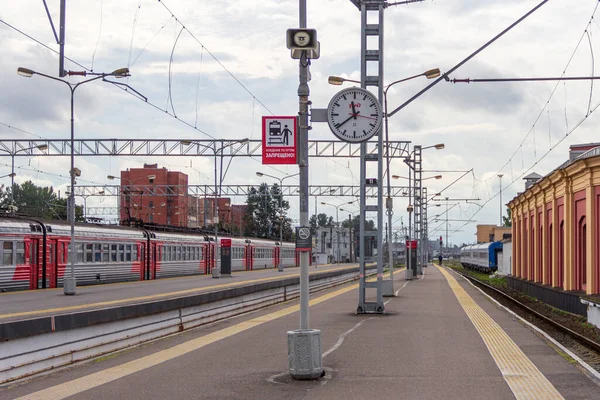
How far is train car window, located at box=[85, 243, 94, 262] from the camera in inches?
1375

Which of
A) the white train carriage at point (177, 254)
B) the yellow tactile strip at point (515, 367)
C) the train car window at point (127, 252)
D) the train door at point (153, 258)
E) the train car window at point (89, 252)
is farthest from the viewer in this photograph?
the white train carriage at point (177, 254)

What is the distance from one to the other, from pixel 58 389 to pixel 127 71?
689 inches

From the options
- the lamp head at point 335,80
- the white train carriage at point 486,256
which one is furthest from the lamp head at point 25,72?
the white train carriage at point 486,256

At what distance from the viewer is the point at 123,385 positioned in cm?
1020

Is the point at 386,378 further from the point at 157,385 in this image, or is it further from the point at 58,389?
the point at 58,389

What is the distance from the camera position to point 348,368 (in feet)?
37.5

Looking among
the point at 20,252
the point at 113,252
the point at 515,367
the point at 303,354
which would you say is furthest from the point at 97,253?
the point at 515,367

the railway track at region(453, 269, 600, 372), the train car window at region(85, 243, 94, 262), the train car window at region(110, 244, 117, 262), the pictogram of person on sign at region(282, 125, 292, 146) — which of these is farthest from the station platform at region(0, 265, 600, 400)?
the train car window at region(110, 244, 117, 262)

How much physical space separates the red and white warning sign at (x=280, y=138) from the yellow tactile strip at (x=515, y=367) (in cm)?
427

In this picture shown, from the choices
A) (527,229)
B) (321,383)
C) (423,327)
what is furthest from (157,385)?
(527,229)

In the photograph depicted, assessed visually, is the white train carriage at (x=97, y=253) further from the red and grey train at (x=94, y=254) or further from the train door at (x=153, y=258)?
the train door at (x=153, y=258)

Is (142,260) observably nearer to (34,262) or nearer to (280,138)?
(34,262)

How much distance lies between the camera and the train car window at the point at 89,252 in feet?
115

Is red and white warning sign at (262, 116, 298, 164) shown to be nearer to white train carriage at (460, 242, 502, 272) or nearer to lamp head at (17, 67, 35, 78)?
lamp head at (17, 67, 35, 78)
